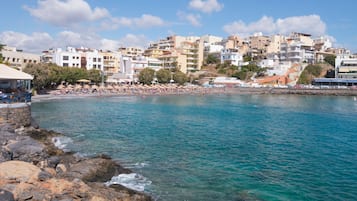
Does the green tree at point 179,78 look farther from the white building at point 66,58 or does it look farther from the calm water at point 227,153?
the calm water at point 227,153

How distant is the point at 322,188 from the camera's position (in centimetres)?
1584

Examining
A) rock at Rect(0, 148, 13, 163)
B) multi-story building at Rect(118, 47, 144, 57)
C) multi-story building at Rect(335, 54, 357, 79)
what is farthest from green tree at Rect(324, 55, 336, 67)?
rock at Rect(0, 148, 13, 163)

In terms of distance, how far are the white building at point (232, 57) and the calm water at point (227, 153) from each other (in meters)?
85.2

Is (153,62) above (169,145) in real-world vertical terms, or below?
above

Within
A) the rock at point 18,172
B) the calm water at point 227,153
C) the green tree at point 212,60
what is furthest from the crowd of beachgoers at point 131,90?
the rock at point 18,172

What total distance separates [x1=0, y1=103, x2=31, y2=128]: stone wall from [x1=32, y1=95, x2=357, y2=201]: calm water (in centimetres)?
371

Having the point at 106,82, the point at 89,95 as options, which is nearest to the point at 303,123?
the point at 89,95

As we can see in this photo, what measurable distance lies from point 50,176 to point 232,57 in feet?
378

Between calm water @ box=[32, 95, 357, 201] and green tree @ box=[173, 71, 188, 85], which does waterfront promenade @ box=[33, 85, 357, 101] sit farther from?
calm water @ box=[32, 95, 357, 201]

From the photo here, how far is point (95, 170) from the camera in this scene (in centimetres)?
1566

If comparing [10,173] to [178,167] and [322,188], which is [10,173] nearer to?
[178,167]

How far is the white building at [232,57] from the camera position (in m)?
123

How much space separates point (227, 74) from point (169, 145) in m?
97.6

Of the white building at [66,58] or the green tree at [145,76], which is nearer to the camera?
the white building at [66,58]
